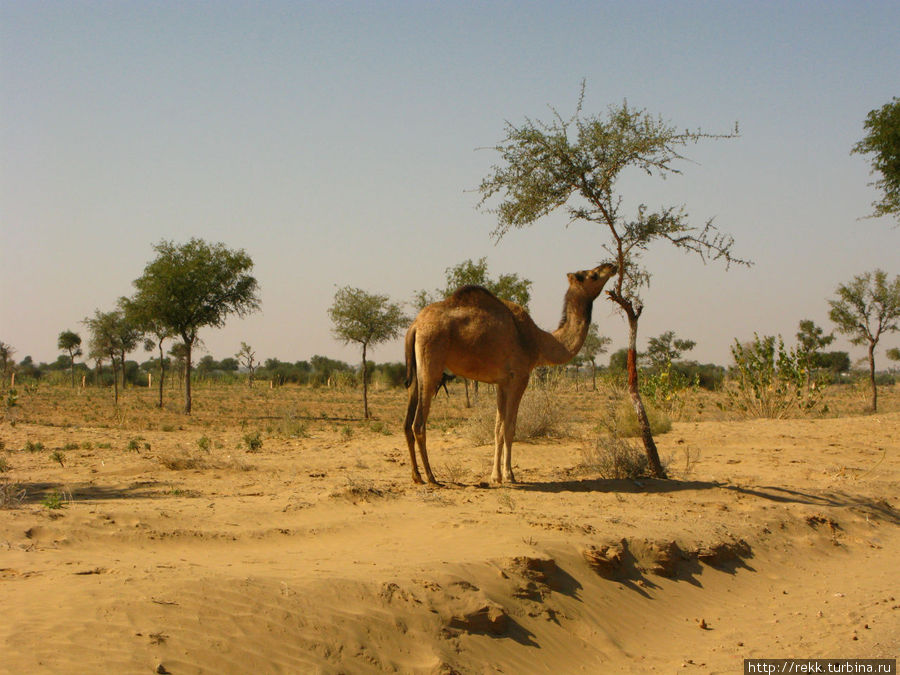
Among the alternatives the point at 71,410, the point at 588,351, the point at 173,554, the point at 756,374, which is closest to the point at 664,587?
the point at 173,554

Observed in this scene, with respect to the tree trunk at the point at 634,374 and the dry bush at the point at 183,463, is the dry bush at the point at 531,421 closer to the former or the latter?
the tree trunk at the point at 634,374

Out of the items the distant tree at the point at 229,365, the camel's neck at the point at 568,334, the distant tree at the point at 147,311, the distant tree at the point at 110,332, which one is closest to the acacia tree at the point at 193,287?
the distant tree at the point at 147,311

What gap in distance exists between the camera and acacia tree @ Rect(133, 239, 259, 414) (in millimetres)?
32219

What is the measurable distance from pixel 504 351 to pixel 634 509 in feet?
8.93

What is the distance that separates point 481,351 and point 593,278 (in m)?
2.20

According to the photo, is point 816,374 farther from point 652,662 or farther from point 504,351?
point 652,662

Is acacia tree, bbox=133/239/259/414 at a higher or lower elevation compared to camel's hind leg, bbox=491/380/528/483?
higher

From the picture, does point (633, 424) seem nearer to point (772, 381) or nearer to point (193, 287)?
point (772, 381)

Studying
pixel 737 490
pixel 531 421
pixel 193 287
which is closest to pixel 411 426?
pixel 737 490

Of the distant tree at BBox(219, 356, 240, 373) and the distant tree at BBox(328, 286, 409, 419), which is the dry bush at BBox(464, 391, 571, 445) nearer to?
the distant tree at BBox(328, 286, 409, 419)

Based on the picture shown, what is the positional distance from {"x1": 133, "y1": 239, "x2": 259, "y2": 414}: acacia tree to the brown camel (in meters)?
23.6

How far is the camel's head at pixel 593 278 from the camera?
11.5 meters

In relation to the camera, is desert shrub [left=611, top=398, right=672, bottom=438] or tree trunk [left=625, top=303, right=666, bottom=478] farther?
desert shrub [left=611, top=398, right=672, bottom=438]

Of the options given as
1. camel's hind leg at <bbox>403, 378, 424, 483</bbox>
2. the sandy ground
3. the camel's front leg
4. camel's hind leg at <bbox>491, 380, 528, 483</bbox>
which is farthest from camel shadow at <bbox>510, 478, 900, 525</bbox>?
camel's hind leg at <bbox>403, 378, 424, 483</bbox>
